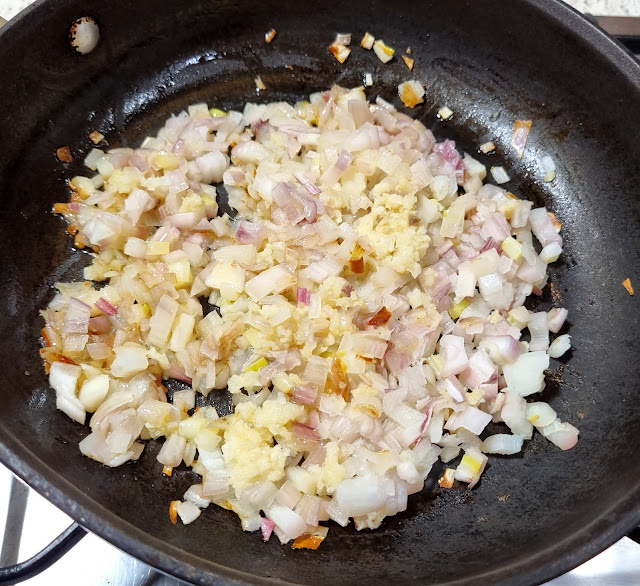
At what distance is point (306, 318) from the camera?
1.30 m

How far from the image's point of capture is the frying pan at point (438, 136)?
3.67 feet

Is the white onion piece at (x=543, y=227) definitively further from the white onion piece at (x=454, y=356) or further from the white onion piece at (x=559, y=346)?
the white onion piece at (x=454, y=356)

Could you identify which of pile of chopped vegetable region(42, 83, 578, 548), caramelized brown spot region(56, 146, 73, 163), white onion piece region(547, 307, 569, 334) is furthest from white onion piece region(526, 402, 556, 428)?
caramelized brown spot region(56, 146, 73, 163)

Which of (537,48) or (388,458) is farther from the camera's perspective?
(537,48)

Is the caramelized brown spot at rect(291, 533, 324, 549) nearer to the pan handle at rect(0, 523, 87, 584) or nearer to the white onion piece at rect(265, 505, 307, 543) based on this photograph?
the white onion piece at rect(265, 505, 307, 543)

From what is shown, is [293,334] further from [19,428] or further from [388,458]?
[19,428]

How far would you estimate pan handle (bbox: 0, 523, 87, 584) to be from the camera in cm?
112

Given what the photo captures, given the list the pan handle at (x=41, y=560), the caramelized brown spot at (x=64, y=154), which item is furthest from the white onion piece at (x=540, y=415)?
the caramelized brown spot at (x=64, y=154)

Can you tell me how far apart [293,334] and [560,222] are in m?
0.87

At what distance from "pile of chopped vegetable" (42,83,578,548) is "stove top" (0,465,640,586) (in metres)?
0.30

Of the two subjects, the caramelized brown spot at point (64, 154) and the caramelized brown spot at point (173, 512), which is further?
the caramelized brown spot at point (64, 154)

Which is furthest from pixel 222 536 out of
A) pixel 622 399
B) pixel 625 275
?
pixel 625 275

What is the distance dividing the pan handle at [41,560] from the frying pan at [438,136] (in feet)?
0.32

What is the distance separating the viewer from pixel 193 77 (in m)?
1.67
